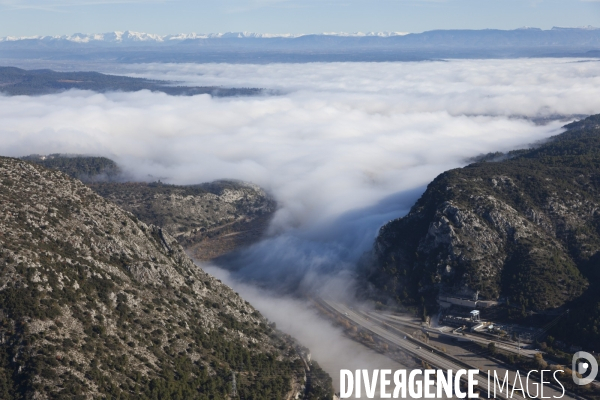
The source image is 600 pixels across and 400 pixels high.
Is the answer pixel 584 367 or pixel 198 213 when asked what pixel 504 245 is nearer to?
→ pixel 584 367

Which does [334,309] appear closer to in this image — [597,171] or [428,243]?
[428,243]

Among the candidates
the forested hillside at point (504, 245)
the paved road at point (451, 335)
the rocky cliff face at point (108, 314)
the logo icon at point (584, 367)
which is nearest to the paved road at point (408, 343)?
the paved road at point (451, 335)

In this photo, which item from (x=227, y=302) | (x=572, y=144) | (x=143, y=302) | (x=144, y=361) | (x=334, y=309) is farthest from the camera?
(x=572, y=144)

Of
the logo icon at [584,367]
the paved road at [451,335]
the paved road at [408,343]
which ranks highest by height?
the logo icon at [584,367]

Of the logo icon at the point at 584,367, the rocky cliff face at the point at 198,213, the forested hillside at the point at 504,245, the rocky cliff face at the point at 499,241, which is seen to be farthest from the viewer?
the rocky cliff face at the point at 198,213

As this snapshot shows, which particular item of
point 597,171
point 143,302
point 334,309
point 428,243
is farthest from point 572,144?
point 143,302

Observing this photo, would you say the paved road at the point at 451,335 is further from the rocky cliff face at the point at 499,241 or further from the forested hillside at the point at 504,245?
the rocky cliff face at the point at 499,241
